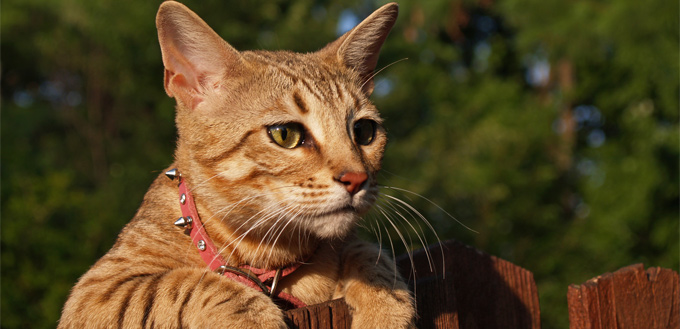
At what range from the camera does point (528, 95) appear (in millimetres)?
13352

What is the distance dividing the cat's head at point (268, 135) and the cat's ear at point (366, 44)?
0.03m

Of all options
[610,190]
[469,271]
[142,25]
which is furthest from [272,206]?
[610,190]

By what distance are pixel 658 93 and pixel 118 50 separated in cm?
942

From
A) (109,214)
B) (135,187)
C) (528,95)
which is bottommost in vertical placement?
(109,214)

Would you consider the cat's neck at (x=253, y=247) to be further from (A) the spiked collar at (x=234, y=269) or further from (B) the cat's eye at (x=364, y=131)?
(B) the cat's eye at (x=364, y=131)

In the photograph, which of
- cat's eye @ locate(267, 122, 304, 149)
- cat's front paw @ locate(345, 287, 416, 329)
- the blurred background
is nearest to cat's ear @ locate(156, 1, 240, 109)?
cat's eye @ locate(267, 122, 304, 149)

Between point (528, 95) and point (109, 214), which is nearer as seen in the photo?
point (109, 214)

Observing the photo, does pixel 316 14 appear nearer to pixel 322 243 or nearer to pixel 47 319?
pixel 47 319

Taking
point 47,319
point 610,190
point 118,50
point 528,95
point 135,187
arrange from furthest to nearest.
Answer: point 528,95 < point 610,190 < point 118,50 < point 135,187 < point 47,319

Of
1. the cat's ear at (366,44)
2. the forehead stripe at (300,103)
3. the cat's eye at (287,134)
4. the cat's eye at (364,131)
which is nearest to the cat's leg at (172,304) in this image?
the cat's eye at (287,134)

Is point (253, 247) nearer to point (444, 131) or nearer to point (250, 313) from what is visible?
point (250, 313)

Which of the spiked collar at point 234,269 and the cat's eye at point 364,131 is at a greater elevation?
the cat's eye at point 364,131

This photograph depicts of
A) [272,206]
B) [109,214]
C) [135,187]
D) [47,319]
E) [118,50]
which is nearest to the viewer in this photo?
[272,206]

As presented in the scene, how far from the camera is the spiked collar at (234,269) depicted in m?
2.11
